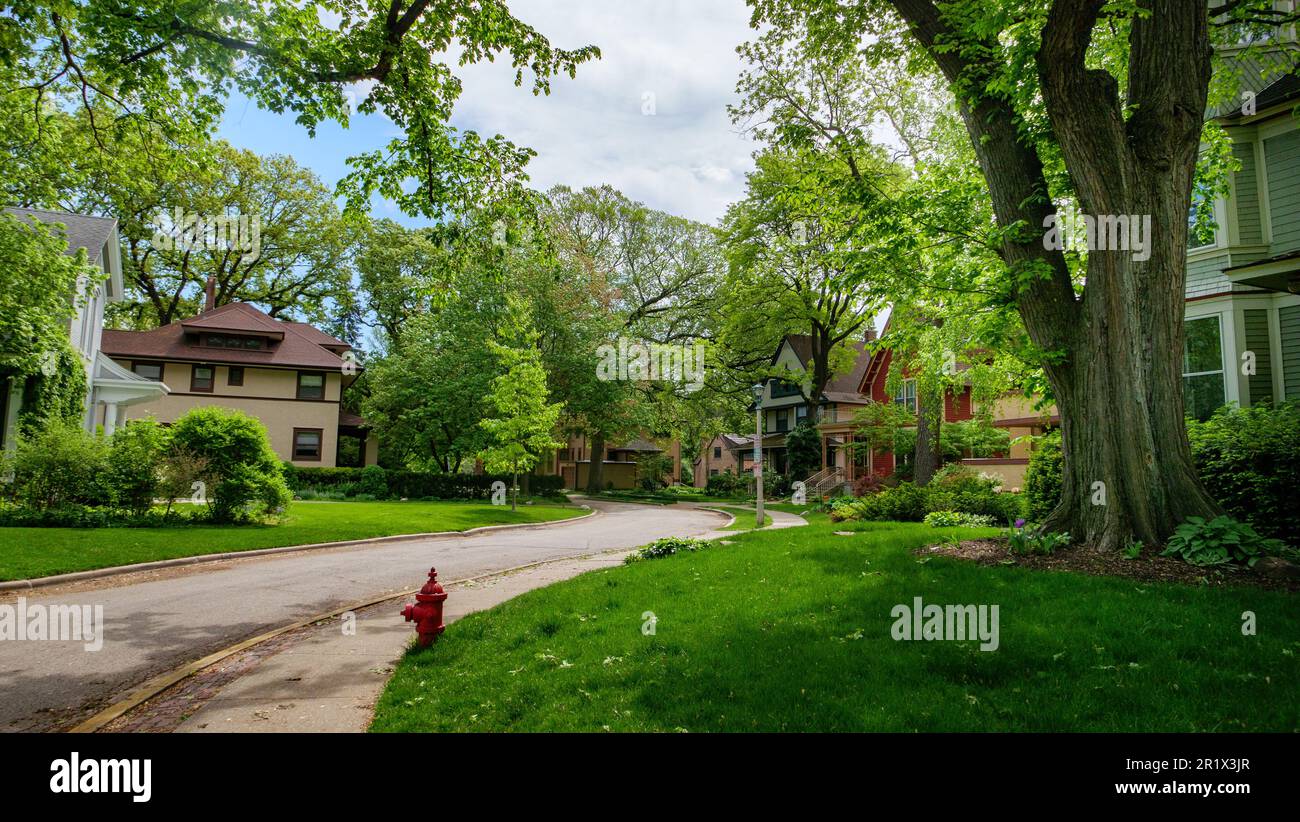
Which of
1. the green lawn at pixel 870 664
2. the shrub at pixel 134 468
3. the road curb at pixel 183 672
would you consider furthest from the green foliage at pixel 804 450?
the green lawn at pixel 870 664

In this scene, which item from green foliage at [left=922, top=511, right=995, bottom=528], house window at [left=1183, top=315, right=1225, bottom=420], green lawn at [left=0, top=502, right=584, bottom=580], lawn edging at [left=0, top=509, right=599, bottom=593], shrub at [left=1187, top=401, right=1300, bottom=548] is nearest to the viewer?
shrub at [left=1187, top=401, right=1300, bottom=548]

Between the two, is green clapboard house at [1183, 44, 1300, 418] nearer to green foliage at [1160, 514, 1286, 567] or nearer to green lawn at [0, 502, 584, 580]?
green foliage at [1160, 514, 1286, 567]

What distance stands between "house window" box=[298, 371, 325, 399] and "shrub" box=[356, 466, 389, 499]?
762cm

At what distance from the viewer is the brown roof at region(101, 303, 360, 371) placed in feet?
118

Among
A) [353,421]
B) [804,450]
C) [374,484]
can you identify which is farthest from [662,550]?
A: [353,421]

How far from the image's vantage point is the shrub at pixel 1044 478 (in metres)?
11.4

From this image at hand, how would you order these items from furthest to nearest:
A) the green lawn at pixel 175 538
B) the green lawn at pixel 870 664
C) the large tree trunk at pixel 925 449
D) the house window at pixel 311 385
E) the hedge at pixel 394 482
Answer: the house window at pixel 311 385, the hedge at pixel 394 482, the large tree trunk at pixel 925 449, the green lawn at pixel 175 538, the green lawn at pixel 870 664

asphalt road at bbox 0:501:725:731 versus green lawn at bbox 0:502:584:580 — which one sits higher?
green lawn at bbox 0:502:584:580

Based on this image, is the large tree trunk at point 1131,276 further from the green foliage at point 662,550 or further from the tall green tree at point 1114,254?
the green foliage at point 662,550

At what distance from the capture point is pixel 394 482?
3400 cm

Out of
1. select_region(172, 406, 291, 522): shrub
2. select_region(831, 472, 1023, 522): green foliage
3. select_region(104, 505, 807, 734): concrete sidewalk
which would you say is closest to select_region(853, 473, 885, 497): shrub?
select_region(831, 472, 1023, 522): green foliage

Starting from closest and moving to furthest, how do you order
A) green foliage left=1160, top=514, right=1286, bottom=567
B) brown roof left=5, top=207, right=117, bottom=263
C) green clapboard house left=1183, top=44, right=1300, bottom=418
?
1. green foliage left=1160, top=514, right=1286, bottom=567
2. green clapboard house left=1183, top=44, right=1300, bottom=418
3. brown roof left=5, top=207, right=117, bottom=263

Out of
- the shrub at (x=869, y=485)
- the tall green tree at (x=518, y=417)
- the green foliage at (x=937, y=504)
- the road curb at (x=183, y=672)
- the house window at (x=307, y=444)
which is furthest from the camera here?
the house window at (x=307, y=444)

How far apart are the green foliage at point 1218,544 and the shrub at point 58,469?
66.5ft
